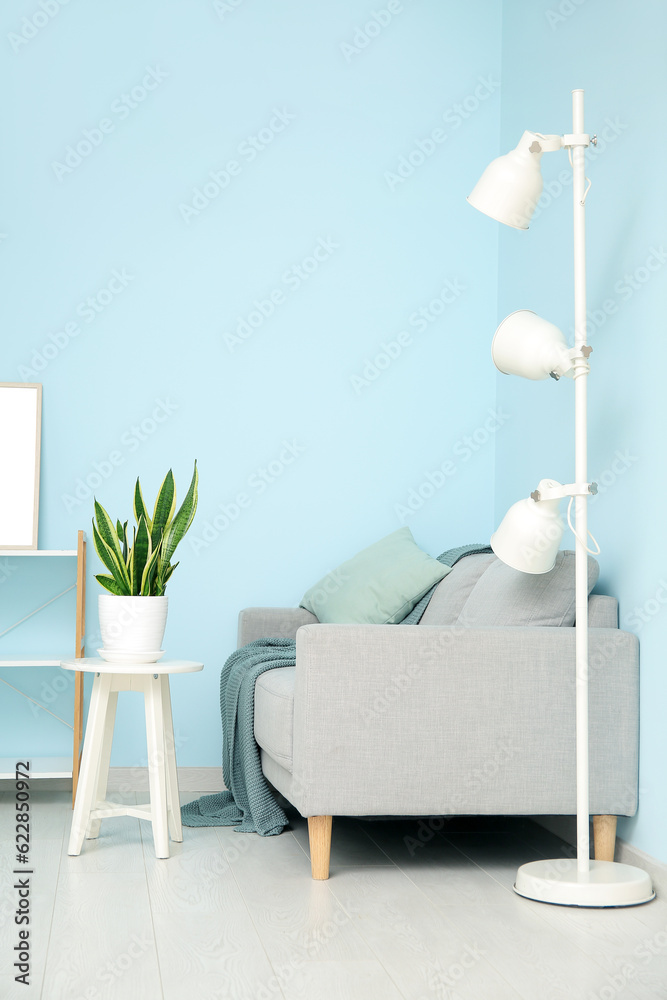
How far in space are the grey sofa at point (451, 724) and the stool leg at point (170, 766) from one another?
37 cm

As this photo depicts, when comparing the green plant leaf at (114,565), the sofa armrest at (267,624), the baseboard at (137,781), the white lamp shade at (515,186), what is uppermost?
the white lamp shade at (515,186)

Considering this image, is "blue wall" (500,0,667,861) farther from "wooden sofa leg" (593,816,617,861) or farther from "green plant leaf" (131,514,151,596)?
"green plant leaf" (131,514,151,596)

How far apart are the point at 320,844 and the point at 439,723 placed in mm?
404

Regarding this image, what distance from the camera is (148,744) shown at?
254 cm

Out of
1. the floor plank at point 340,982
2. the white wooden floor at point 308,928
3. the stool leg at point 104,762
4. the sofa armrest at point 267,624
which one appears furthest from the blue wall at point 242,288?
the floor plank at point 340,982

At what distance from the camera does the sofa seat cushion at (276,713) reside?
2424mm

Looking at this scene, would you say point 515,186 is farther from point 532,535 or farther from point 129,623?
point 129,623

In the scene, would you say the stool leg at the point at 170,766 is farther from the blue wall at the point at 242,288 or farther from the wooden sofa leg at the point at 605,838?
the wooden sofa leg at the point at 605,838

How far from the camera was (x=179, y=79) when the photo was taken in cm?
361

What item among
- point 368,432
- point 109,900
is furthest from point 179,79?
point 109,900

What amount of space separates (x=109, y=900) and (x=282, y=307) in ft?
7.26

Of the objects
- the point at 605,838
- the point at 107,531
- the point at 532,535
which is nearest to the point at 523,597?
the point at 532,535

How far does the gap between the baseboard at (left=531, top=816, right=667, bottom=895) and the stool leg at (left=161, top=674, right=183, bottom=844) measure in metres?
1.08

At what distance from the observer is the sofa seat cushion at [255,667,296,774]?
242cm
